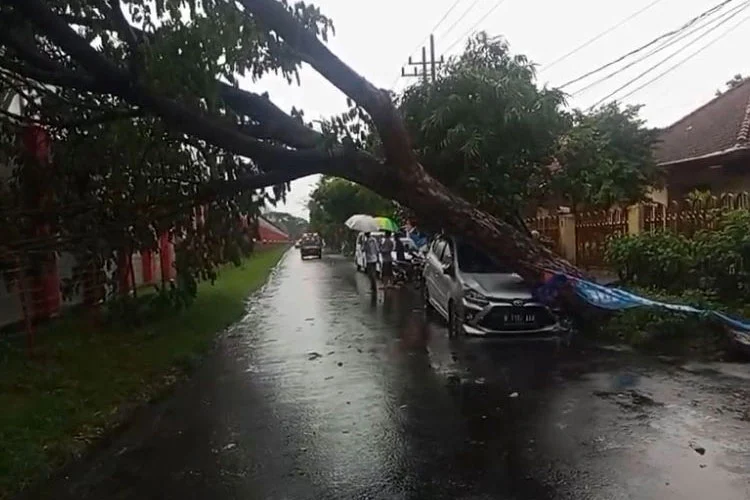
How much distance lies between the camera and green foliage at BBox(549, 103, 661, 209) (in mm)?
17562

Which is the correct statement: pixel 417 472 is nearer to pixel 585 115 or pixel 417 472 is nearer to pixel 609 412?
pixel 609 412

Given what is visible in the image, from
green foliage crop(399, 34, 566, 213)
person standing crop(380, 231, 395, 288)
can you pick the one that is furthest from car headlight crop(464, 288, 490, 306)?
person standing crop(380, 231, 395, 288)

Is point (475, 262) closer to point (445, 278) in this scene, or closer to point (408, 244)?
point (445, 278)

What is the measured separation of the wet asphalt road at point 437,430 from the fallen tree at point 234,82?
258 cm

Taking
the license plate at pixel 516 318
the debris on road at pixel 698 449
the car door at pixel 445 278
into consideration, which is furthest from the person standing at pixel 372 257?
the debris on road at pixel 698 449

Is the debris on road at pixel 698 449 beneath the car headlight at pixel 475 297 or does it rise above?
beneath

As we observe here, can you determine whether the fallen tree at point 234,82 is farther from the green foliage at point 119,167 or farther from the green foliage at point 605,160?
the green foliage at point 605,160

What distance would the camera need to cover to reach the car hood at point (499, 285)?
42.6 feet

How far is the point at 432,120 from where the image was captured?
15.3m

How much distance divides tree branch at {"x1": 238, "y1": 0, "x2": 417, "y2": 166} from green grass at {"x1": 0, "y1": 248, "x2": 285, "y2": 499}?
4483 millimetres

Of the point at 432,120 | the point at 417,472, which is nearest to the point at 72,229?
the point at 432,120

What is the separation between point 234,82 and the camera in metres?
11.9

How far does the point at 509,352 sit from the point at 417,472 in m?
5.78

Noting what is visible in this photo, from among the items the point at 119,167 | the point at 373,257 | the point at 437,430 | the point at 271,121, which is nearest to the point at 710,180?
the point at 373,257
